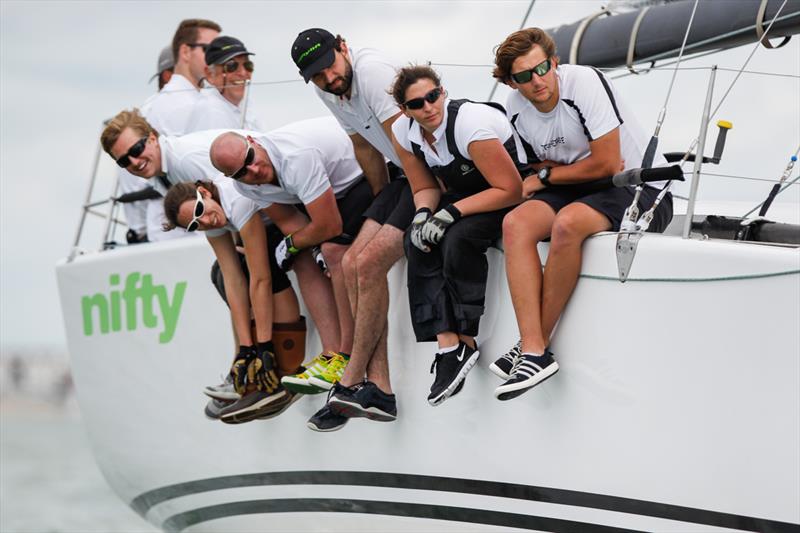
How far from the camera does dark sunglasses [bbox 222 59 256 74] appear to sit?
5219 mm

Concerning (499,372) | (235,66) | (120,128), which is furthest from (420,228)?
(235,66)

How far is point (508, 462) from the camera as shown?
369 cm

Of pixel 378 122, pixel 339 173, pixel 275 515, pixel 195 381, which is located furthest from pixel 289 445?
pixel 378 122

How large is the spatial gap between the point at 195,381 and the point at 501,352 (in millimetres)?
2066

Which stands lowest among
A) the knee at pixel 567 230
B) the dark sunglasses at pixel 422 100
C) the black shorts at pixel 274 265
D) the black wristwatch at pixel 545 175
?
the black shorts at pixel 274 265

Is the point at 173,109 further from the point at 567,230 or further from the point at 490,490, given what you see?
the point at 567,230

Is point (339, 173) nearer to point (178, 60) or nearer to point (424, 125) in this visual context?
point (424, 125)

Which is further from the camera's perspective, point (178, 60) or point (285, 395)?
point (178, 60)

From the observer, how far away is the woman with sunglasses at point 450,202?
344cm

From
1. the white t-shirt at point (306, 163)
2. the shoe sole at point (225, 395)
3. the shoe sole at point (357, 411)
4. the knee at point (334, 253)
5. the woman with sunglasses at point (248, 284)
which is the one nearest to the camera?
the shoe sole at point (357, 411)

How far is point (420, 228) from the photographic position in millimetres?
3539

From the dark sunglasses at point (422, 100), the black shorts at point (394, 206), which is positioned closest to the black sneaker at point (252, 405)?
the black shorts at point (394, 206)

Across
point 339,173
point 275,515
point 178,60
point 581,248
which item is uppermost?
point 178,60

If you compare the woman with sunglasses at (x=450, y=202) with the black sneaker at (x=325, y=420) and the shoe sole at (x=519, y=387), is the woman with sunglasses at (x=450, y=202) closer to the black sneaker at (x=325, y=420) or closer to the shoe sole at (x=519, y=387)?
the shoe sole at (x=519, y=387)
